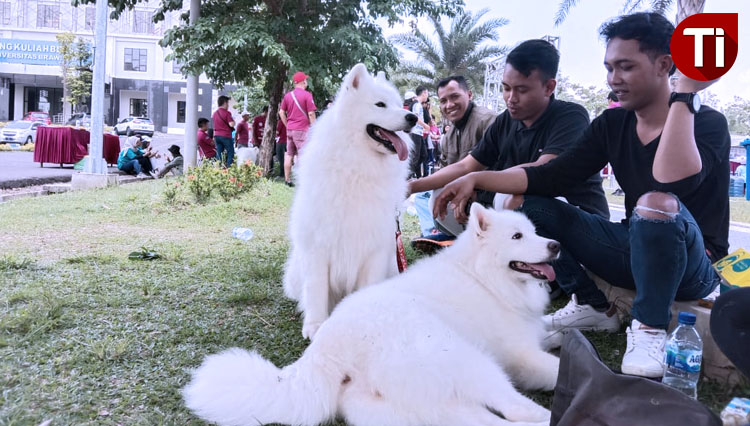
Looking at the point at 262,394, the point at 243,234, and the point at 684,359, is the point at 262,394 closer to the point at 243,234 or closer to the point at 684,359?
the point at 684,359

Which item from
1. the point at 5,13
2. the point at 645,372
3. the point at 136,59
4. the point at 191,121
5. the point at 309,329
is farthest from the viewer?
the point at 5,13

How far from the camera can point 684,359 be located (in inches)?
73.8

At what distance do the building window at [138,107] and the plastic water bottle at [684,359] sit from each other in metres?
53.2

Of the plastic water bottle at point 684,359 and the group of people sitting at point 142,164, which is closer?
the plastic water bottle at point 684,359

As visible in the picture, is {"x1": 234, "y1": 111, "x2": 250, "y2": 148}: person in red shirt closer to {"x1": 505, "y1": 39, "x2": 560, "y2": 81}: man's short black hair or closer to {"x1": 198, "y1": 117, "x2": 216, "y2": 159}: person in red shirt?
{"x1": 198, "y1": 117, "x2": 216, "y2": 159}: person in red shirt

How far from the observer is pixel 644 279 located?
211cm

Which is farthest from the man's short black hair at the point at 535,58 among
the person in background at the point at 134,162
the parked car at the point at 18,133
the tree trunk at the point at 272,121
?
the parked car at the point at 18,133

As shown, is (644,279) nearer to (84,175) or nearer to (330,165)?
(330,165)

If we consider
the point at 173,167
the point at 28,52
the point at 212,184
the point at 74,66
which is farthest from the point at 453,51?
the point at 28,52

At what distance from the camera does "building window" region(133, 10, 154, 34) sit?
4745cm

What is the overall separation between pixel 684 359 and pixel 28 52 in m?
55.3

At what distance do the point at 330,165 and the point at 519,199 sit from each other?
3.54ft

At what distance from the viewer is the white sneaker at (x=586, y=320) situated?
2.85m

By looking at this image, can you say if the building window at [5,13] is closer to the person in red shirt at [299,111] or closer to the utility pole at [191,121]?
the utility pole at [191,121]
